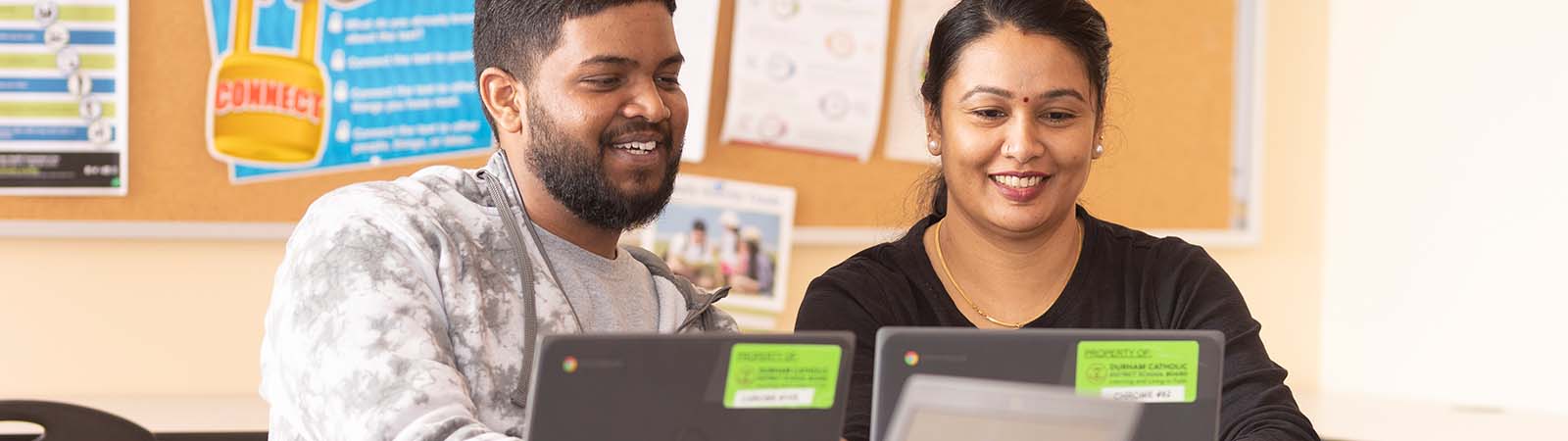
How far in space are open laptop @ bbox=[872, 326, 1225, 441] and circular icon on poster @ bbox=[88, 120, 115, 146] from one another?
5.82 feet

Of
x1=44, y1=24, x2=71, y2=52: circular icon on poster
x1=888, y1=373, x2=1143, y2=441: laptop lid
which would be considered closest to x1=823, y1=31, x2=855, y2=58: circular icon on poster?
x1=44, y1=24, x2=71, y2=52: circular icon on poster

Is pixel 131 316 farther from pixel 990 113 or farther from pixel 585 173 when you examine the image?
pixel 990 113

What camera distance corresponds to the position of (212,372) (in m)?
2.57

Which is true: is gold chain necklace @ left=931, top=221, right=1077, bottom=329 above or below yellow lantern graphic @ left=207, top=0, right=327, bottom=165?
below

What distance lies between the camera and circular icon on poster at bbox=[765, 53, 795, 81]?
2.86 metres

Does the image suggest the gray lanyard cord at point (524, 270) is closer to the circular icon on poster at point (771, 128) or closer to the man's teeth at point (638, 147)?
the man's teeth at point (638, 147)

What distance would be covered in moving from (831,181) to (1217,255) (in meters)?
0.87

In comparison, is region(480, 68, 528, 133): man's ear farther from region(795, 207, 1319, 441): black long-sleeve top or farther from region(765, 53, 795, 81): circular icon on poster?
region(765, 53, 795, 81): circular icon on poster

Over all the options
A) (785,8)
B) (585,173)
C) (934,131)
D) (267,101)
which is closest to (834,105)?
(785,8)

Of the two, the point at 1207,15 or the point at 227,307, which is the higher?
the point at 1207,15

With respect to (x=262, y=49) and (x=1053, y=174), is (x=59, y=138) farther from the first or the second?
(x=1053, y=174)

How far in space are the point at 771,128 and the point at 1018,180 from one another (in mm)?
1272

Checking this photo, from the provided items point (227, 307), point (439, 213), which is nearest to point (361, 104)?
point (227, 307)

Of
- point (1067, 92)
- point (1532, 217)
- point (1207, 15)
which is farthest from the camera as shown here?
point (1207, 15)
